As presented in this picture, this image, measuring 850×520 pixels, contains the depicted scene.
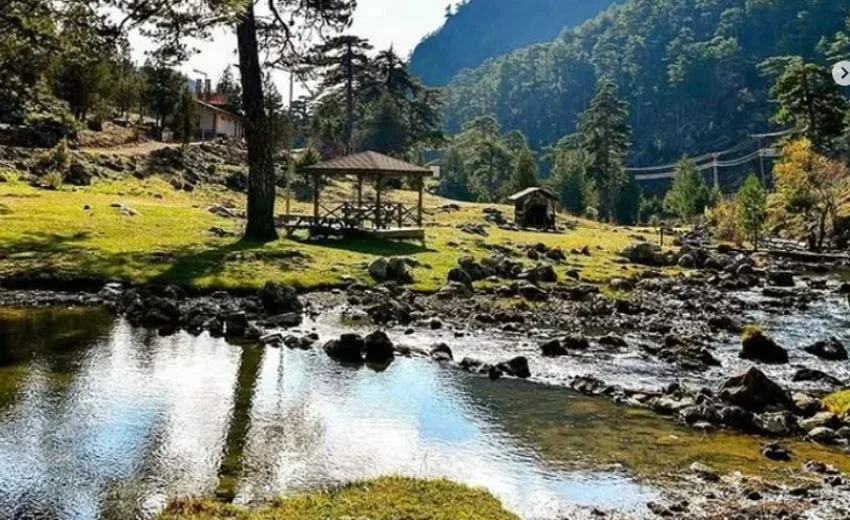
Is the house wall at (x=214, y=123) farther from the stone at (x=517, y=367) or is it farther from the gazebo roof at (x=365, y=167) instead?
the stone at (x=517, y=367)

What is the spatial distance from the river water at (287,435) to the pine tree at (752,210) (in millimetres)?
47478

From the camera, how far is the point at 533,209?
6519 centimetres

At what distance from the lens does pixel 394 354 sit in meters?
19.6

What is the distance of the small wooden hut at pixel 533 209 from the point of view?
64.8 m

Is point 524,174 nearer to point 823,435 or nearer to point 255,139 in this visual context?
point 255,139

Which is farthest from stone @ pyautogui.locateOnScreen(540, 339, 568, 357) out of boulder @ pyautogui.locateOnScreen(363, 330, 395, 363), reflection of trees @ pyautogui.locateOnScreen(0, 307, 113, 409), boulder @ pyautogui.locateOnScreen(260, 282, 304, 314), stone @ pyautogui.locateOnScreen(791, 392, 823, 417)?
reflection of trees @ pyautogui.locateOnScreen(0, 307, 113, 409)

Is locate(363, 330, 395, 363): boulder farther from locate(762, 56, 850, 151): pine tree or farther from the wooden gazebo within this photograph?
locate(762, 56, 850, 151): pine tree

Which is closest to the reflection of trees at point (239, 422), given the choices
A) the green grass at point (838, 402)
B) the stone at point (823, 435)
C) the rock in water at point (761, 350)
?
the stone at point (823, 435)

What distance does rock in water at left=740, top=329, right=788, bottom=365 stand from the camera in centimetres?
2033

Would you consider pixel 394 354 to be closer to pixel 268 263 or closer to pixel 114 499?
pixel 114 499

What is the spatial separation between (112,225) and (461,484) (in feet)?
91.5

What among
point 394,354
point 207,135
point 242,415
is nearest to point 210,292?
point 394,354

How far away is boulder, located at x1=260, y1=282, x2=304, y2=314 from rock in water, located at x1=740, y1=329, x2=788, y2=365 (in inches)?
494

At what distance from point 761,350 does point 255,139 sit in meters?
22.9
